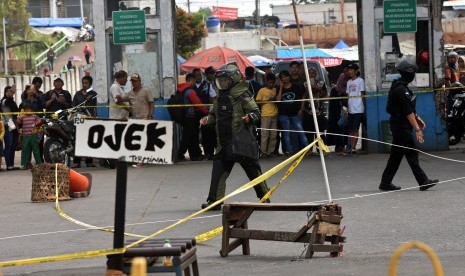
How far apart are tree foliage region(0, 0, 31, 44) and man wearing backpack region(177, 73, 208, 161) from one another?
120 ft

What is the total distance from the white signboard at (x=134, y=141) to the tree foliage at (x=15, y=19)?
50.5m

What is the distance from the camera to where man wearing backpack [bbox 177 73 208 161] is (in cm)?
2294

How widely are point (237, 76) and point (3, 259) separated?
164 inches

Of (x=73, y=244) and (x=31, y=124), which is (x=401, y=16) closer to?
(x=31, y=124)

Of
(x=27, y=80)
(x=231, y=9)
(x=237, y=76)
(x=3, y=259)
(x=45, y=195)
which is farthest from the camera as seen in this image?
(x=231, y=9)

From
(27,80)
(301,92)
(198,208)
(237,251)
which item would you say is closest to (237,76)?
(198,208)

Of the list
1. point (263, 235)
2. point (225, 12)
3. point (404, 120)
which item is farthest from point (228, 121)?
point (225, 12)

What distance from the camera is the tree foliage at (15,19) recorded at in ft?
196

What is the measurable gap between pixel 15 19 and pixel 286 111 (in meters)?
41.8

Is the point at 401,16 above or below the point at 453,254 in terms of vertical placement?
above

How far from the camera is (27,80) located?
1767 inches

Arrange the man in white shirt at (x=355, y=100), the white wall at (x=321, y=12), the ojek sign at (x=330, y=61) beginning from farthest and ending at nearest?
the white wall at (x=321, y=12)
the ojek sign at (x=330, y=61)
the man in white shirt at (x=355, y=100)

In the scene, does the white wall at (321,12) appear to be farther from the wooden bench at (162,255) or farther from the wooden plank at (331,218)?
the wooden bench at (162,255)

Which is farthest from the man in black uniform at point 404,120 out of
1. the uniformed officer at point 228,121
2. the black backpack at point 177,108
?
the black backpack at point 177,108
